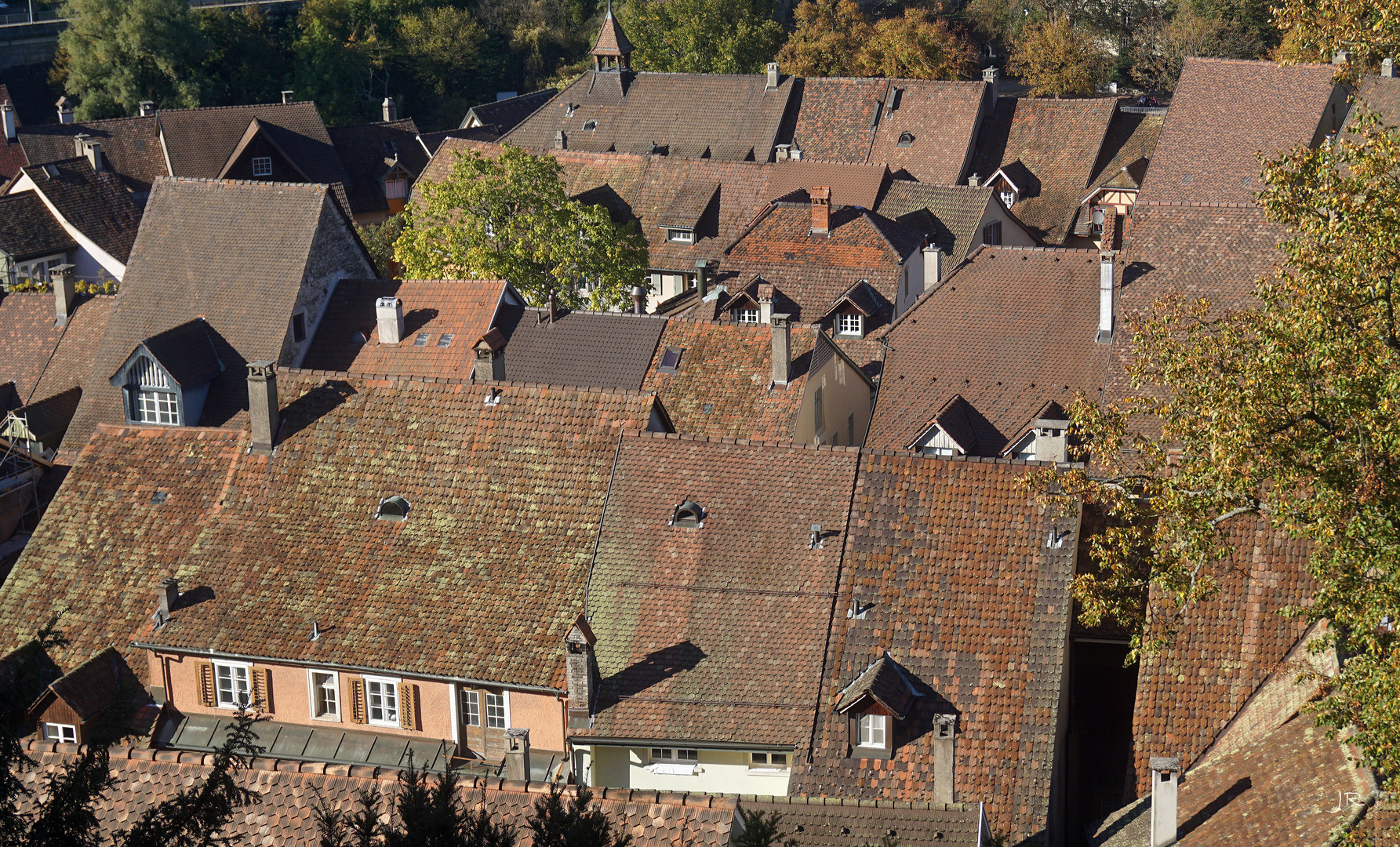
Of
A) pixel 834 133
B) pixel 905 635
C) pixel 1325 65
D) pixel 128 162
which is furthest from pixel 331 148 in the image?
pixel 905 635

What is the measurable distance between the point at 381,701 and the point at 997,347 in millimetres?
18848

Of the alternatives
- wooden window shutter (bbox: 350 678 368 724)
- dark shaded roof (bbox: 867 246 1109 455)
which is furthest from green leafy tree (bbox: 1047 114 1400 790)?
dark shaded roof (bbox: 867 246 1109 455)

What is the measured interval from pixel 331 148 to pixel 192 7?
1117 inches

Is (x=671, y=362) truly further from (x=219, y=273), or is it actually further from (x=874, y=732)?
(x=874, y=732)

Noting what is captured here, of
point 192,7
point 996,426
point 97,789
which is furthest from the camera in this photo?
point 192,7

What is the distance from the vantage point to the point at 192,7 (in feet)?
316

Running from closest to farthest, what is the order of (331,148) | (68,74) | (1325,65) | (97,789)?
(97,789), (1325,65), (331,148), (68,74)

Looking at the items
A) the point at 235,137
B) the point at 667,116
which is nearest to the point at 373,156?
the point at 235,137

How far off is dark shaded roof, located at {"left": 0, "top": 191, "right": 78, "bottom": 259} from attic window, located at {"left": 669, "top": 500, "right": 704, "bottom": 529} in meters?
39.7

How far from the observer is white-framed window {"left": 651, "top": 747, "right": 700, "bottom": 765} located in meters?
24.6

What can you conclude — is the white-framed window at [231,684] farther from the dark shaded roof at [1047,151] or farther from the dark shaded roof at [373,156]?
the dark shaded roof at [373,156]

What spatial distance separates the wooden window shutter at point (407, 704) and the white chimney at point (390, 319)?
14069mm

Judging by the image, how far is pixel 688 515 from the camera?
26.7 meters

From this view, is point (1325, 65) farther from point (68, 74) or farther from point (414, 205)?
point (68, 74)
